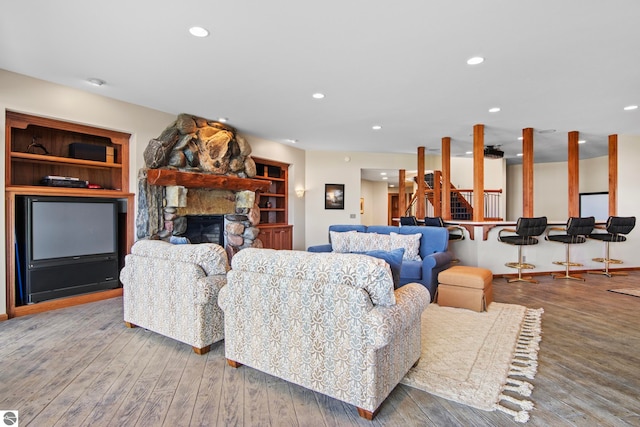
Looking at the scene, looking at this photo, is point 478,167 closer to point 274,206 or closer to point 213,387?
point 274,206

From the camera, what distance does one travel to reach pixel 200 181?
5.24m

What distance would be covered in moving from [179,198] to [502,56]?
4.33 m

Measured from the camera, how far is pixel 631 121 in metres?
5.56

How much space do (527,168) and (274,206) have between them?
5191 millimetres

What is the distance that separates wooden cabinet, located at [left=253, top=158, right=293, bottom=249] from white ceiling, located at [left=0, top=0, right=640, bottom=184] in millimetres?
1984

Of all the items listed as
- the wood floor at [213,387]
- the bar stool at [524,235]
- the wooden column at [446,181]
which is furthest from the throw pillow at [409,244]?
the wooden column at [446,181]

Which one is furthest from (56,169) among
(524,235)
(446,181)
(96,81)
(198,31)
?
(524,235)

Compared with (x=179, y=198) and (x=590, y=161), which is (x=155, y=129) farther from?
(x=590, y=161)

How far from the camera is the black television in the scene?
3801 millimetres

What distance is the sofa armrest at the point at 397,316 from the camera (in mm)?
1766

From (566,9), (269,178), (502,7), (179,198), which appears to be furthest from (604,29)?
(269,178)

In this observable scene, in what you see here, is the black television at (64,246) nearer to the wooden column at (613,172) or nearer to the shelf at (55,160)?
the shelf at (55,160)

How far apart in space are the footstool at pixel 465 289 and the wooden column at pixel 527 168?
2940mm

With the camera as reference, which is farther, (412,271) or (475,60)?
(412,271)
